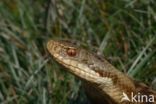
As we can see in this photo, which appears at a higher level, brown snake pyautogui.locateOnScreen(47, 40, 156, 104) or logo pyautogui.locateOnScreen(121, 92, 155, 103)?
brown snake pyautogui.locateOnScreen(47, 40, 156, 104)

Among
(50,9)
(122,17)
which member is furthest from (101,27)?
(50,9)

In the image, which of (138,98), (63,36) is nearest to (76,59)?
(138,98)

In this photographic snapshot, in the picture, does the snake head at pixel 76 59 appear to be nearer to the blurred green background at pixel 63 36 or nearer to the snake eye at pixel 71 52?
the snake eye at pixel 71 52

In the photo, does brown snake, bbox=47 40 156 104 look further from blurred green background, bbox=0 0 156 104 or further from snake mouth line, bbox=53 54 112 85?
blurred green background, bbox=0 0 156 104

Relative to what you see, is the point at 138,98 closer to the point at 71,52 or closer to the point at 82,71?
the point at 82,71

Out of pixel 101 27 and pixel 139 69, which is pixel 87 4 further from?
pixel 139 69

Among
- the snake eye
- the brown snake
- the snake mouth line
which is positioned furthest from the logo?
the snake eye

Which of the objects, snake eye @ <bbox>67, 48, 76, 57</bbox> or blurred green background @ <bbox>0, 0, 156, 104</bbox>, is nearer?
snake eye @ <bbox>67, 48, 76, 57</bbox>
